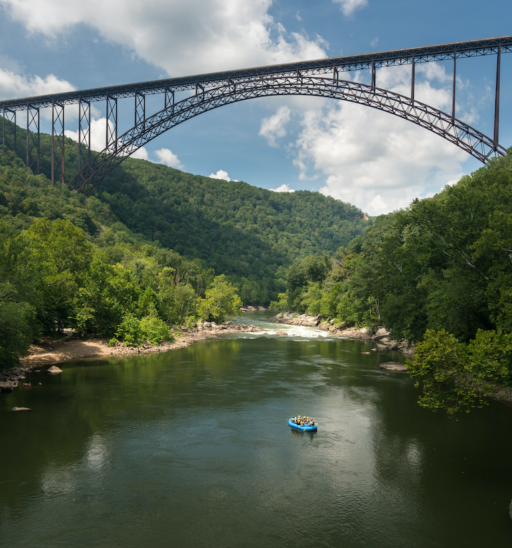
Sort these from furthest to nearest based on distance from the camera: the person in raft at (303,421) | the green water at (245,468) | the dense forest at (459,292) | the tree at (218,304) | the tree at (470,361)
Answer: the tree at (218,304) < the person in raft at (303,421) < the dense forest at (459,292) < the tree at (470,361) < the green water at (245,468)

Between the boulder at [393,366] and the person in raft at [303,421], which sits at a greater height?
the person in raft at [303,421]

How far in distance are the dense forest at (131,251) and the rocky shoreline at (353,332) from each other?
11641 millimetres

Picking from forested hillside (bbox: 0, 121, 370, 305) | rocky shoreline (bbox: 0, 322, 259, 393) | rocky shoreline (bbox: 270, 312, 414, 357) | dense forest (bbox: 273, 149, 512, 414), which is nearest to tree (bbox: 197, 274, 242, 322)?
rocky shoreline (bbox: 0, 322, 259, 393)

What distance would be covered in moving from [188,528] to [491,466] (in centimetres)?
1025

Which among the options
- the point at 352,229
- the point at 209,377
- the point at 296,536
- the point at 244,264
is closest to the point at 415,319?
the point at 209,377

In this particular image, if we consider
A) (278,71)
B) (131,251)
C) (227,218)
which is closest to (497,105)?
(278,71)

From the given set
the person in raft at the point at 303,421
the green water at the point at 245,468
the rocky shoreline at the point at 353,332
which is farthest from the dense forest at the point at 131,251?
the person in raft at the point at 303,421

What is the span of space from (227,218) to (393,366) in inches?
4558

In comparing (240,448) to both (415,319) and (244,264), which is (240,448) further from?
(244,264)

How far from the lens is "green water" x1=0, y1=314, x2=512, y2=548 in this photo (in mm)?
10531

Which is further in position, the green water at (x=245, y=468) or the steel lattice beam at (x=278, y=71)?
the steel lattice beam at (x=278, y=71)

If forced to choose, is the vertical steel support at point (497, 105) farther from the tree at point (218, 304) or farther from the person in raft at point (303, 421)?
the tree at point (218, 304)

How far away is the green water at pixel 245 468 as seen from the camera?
415 inches

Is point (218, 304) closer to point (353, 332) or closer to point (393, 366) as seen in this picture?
point (353, 332)
